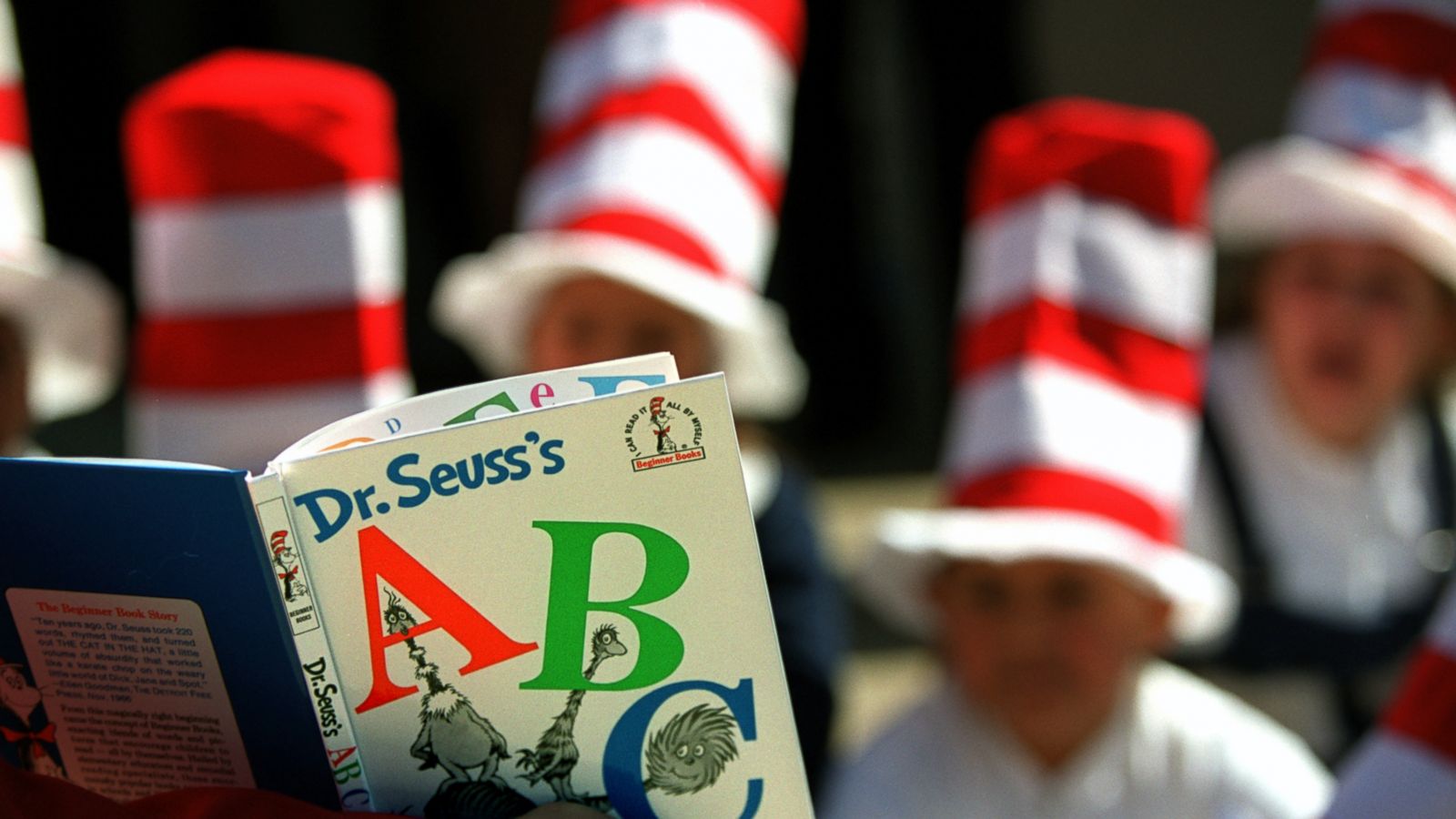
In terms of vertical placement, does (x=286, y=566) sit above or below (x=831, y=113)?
above

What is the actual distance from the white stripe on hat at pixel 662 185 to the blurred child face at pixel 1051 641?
1.79 ft

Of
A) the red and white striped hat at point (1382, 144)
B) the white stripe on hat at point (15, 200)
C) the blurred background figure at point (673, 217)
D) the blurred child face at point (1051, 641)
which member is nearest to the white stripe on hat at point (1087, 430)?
the blurred child face at point (1051, 641)

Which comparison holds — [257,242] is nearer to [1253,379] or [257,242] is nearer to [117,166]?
[1253,379]

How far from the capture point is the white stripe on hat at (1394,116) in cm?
218

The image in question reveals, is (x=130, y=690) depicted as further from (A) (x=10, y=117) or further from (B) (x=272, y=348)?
(A) (x=10, y=117)

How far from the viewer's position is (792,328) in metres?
4.65

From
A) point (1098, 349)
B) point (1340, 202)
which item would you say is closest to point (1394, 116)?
point (1340, 202)

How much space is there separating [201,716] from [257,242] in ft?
3.27

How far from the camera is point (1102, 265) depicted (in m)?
1.84

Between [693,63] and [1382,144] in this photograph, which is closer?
[693,63]

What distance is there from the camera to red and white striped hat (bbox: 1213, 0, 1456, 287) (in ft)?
7.07

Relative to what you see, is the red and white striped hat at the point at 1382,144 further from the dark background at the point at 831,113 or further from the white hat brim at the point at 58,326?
the dark background at the point at 831,113

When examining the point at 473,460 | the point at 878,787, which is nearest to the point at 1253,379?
the point at 878,787

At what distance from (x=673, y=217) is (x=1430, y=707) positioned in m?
1.10
